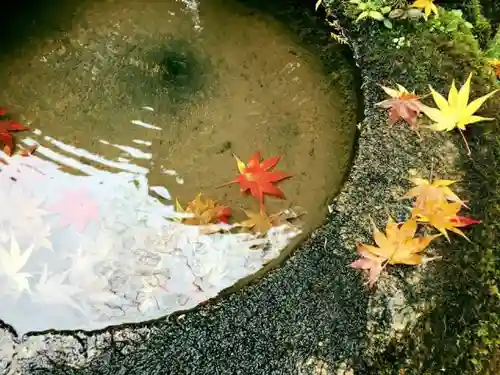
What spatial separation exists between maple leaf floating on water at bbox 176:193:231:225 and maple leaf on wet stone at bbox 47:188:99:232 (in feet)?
1.18

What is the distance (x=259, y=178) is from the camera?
2.52m

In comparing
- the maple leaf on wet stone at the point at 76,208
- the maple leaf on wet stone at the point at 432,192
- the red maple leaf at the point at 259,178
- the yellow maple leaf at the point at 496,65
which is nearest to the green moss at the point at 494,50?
the yellow maple leaf at the point at 496,65

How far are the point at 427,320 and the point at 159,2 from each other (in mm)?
2274

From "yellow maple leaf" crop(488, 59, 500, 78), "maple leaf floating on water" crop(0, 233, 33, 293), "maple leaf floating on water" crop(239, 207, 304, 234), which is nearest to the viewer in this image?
"maple leaf floating on water" crop(0, 233, 33, 293)

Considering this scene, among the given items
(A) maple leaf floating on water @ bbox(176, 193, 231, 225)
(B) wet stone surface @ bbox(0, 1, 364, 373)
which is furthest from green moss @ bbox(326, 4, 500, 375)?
(A) maple leaf floating on water @ bbox(176, 193, 231, 225)

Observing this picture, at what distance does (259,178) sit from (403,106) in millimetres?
659

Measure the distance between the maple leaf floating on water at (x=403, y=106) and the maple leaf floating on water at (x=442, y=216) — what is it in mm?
390

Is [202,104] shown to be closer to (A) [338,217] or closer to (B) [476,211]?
(A) [338,217]

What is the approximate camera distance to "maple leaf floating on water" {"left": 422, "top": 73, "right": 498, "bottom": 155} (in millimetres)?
2416

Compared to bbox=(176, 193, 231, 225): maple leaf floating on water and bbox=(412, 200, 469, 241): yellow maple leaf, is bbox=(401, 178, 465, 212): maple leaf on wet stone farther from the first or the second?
bbox=(176, 193, 231, 225): maple leaf floating on water

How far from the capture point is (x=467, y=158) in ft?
7.71

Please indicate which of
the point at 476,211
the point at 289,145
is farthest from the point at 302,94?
the point at 476,211

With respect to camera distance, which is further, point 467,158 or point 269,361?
point 467,158

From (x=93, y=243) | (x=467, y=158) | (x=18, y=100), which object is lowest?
(x=93, y=243)
